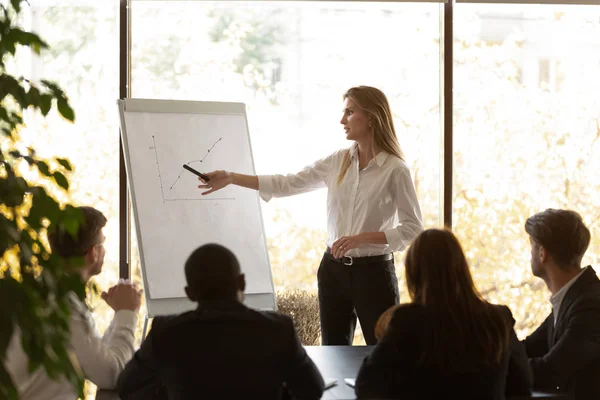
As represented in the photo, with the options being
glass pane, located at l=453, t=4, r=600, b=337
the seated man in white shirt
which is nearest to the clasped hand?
the seated man in white shirt

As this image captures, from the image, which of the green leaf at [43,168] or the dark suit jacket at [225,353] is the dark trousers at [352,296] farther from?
the green leaf at [43,168]

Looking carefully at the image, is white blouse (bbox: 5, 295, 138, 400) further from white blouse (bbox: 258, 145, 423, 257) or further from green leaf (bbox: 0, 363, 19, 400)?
white blouse (bbox: 258, 145, 423, 257)

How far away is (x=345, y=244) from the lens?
2977 mm

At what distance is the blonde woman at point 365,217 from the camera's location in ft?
10.0

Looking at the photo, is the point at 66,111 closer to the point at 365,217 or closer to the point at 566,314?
the point at 566,314

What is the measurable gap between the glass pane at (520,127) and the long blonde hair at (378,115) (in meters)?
1.06

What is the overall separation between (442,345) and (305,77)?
2520mm

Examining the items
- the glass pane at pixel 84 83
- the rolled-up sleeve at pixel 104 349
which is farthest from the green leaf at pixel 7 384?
the glass pane at pixel 84 83

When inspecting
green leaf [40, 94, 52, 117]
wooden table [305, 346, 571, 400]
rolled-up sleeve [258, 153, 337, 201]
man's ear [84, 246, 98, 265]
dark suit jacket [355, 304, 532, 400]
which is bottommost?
wooden table [305, 346, 571, 400]

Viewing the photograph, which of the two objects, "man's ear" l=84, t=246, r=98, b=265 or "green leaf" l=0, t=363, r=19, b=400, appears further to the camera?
"man's ear" l=84, t=246, r=98, b=265

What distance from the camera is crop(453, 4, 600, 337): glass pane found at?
13.6 feet

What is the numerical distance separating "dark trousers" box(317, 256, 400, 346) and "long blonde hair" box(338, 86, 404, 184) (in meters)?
0.42

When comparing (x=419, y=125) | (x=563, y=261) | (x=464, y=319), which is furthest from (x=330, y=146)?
(x=464, y=319)

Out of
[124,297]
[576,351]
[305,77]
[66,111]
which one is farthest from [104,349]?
[305,77]
